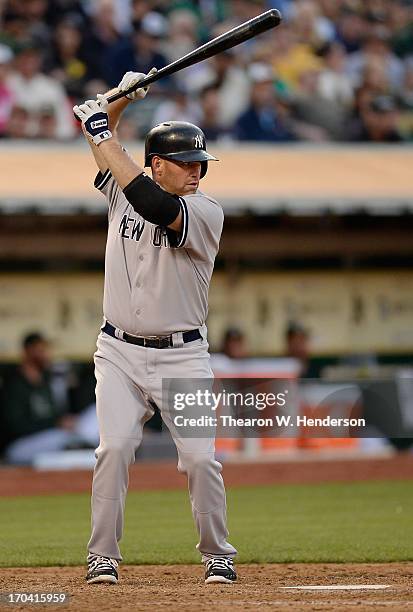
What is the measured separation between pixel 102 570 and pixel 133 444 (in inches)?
20.4

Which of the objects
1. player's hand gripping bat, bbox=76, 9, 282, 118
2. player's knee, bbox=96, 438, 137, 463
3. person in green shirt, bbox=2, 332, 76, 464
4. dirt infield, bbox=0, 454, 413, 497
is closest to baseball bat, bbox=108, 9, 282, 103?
player's hand gripping bat, bbox=76, 9, 282, 118

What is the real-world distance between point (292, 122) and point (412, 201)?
73.1 inches

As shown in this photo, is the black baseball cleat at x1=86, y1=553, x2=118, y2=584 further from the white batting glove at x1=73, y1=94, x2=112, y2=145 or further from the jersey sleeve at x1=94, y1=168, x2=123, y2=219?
the white batting glove at x1=73, y1=94, x2=112, y2=145

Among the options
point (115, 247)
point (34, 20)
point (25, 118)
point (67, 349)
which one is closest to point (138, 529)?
point (115, 247)

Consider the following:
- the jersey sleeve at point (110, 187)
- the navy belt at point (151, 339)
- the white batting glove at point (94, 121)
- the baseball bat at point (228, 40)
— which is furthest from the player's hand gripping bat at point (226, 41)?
the navy belt at point (151, 339)

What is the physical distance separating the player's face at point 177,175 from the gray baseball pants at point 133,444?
2.15ft

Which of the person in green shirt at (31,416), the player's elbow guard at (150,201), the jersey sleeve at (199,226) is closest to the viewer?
the player's elbow guard at (150,201)

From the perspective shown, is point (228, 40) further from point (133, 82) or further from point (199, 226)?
point (199, 226)

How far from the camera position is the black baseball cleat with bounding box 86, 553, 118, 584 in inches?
205

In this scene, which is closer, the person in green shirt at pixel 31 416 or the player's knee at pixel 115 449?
the player's knee at pixel 115 449

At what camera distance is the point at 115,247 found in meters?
5.35

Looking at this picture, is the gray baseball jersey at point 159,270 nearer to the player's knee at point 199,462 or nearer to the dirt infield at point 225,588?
the player's knee at point 199,462

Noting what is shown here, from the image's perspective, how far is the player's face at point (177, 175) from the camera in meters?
5.40

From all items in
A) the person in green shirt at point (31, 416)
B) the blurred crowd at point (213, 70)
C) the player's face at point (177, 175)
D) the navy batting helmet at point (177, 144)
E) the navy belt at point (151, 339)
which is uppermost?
the blurred crowd at point (213, 70)
